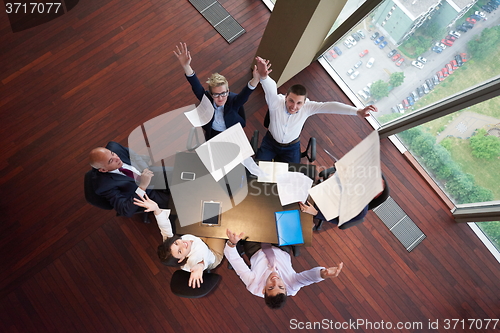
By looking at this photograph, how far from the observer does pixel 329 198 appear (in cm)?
199

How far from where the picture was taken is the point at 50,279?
3.18 metres

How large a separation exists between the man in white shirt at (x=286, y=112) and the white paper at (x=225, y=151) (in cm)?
66

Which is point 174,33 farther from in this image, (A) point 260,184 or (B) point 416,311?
(B) point 416,311

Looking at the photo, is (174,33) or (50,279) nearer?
(50,279)

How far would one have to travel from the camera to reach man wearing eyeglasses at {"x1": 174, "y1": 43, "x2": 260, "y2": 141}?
2605 millimetres

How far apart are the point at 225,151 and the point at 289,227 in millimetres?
868

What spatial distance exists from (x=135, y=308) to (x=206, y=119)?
2262 millimetres

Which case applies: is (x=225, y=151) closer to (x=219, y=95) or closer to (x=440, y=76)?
(x=219, y=95)

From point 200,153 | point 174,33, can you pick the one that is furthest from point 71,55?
point 200,153

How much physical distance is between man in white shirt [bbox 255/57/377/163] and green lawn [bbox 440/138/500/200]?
1.55m

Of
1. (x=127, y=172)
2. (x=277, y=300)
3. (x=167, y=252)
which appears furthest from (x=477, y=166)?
(x=127, y=172)

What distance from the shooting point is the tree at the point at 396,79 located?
10.8 ft

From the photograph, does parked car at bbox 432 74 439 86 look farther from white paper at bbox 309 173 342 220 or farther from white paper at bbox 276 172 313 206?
white paper at bbox 309 173 342 220

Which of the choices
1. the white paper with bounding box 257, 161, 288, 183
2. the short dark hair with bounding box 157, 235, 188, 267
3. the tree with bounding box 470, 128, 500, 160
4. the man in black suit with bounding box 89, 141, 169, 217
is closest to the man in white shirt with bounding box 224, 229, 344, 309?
the short dark hair with bounding box 157, 235, 188, 267
